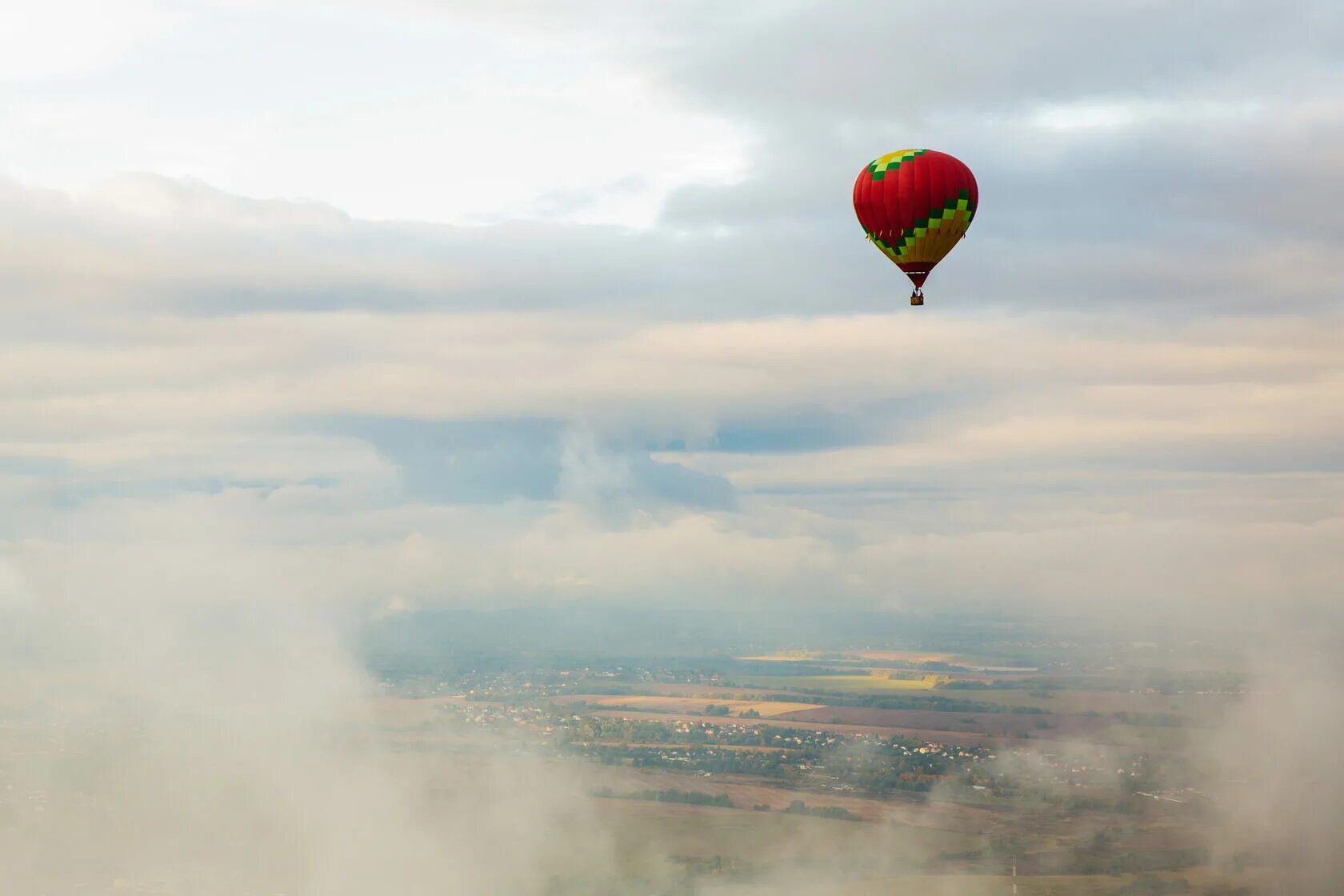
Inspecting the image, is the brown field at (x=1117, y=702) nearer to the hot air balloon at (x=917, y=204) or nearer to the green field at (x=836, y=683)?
the green field at (x=836, y=683)

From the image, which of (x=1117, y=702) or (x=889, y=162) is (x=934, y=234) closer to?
(x=889, y=162)

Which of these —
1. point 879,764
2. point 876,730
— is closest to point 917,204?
point 879,764

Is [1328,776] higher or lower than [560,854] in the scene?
higher

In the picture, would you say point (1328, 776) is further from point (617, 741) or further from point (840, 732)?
point (617, 741)

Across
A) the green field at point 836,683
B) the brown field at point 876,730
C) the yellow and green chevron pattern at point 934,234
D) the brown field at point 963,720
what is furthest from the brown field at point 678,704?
the yellow and green chevron pattern at point 934,234

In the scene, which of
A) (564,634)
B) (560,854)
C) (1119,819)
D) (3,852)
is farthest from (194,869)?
Result: (564,634)

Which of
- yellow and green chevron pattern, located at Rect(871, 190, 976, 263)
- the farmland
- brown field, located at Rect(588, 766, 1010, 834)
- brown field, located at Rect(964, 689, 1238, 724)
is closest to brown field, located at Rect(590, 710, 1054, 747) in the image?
the farmland
